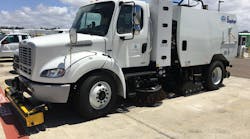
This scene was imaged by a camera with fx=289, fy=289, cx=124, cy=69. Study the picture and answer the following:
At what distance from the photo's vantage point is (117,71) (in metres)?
6.25

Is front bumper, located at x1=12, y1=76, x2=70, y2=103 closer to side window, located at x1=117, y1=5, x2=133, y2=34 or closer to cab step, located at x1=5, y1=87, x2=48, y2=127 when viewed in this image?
cab step, located at x1=5, y1=87, x2=48, y2=127

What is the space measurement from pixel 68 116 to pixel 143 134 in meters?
1.91

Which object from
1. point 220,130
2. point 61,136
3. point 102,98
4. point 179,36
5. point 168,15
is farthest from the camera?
point 179,36

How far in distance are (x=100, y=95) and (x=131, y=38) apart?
1.50 m

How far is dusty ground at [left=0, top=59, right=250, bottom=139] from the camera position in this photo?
5.23m

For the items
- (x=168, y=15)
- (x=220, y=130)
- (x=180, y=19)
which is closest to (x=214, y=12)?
(x=180, y=19)

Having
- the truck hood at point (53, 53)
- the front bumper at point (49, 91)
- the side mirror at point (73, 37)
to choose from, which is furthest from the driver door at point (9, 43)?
the side mirror at point (73, 37)

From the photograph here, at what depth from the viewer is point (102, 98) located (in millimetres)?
6094

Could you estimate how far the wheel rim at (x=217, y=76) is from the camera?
933 cm

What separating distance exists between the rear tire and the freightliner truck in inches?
1.3

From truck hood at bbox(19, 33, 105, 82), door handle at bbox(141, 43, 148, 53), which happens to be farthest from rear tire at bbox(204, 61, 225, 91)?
truck hood at bbox(19, 33, 105, 82)

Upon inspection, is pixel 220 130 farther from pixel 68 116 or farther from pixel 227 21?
pixel 227 21

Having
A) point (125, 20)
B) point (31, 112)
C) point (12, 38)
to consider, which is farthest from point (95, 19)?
point (12, 38)

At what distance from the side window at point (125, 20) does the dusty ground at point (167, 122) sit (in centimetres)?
186
